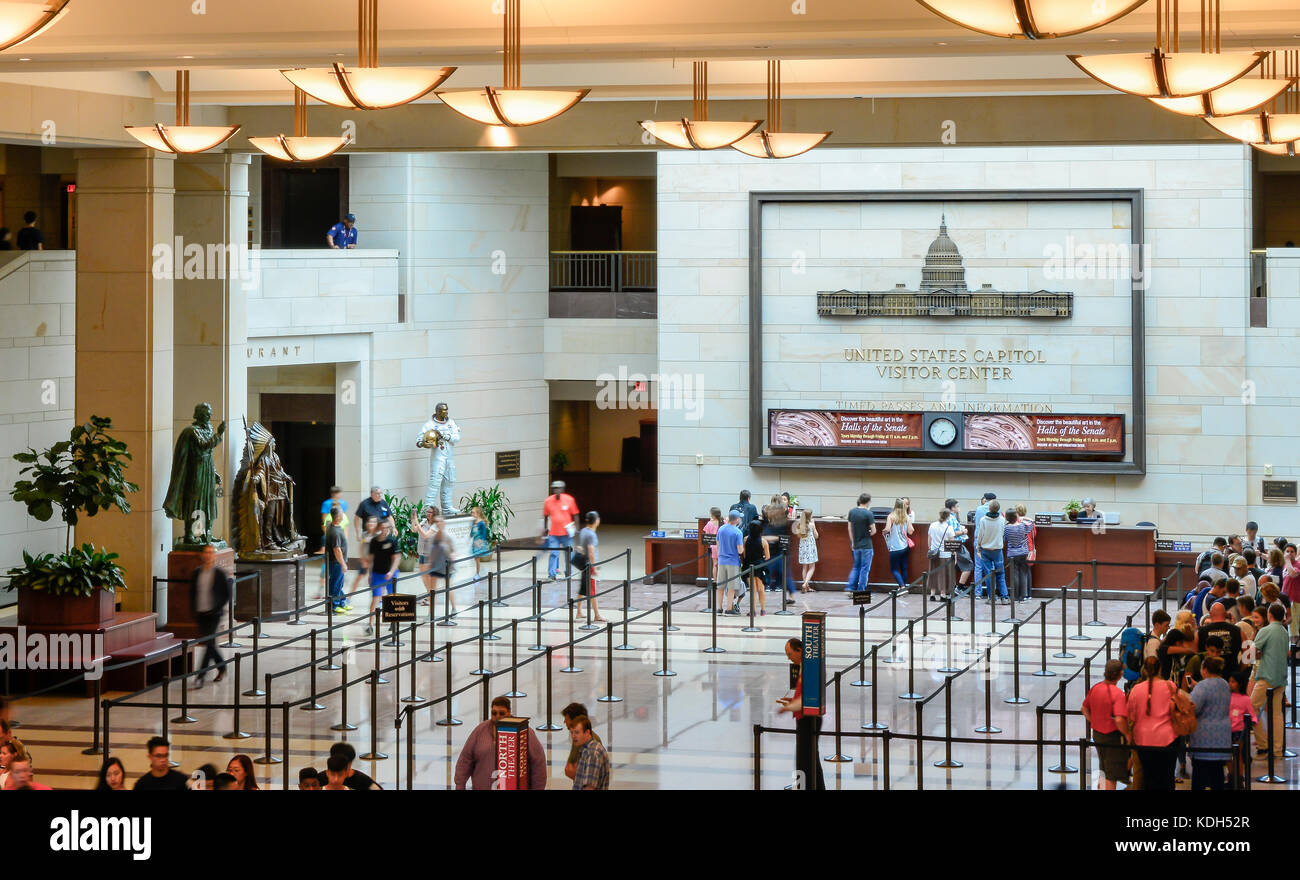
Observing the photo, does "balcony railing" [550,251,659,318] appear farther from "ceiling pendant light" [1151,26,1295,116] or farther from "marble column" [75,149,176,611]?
"ceiling pendant light" [1151,26,1295,116]

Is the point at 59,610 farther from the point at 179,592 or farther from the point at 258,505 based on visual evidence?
the point at 258,505

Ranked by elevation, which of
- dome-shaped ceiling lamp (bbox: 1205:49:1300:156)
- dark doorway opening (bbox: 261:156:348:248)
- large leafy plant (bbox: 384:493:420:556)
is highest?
dark doorway opening (bbox: 261:156:348:248)

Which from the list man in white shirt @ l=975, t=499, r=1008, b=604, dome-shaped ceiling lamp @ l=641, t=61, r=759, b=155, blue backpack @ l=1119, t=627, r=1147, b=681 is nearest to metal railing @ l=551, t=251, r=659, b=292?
man in white shirt @ l=975, t=499, r=1008, b=604

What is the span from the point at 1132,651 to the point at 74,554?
32.8 ft

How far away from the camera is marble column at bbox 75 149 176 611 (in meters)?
17.3

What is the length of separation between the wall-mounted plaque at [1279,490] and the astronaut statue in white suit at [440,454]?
12.4 meters

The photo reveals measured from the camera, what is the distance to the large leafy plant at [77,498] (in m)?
15.4

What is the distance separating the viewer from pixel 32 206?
2548cm

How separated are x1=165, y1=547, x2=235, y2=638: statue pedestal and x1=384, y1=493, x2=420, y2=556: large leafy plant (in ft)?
22.3

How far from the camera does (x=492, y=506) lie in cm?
2619

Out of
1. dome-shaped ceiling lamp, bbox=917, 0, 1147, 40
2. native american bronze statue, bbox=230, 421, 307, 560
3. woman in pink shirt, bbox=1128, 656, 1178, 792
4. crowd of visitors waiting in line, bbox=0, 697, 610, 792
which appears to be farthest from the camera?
native american bronze statue, bbox=230, 421, 307, 560
